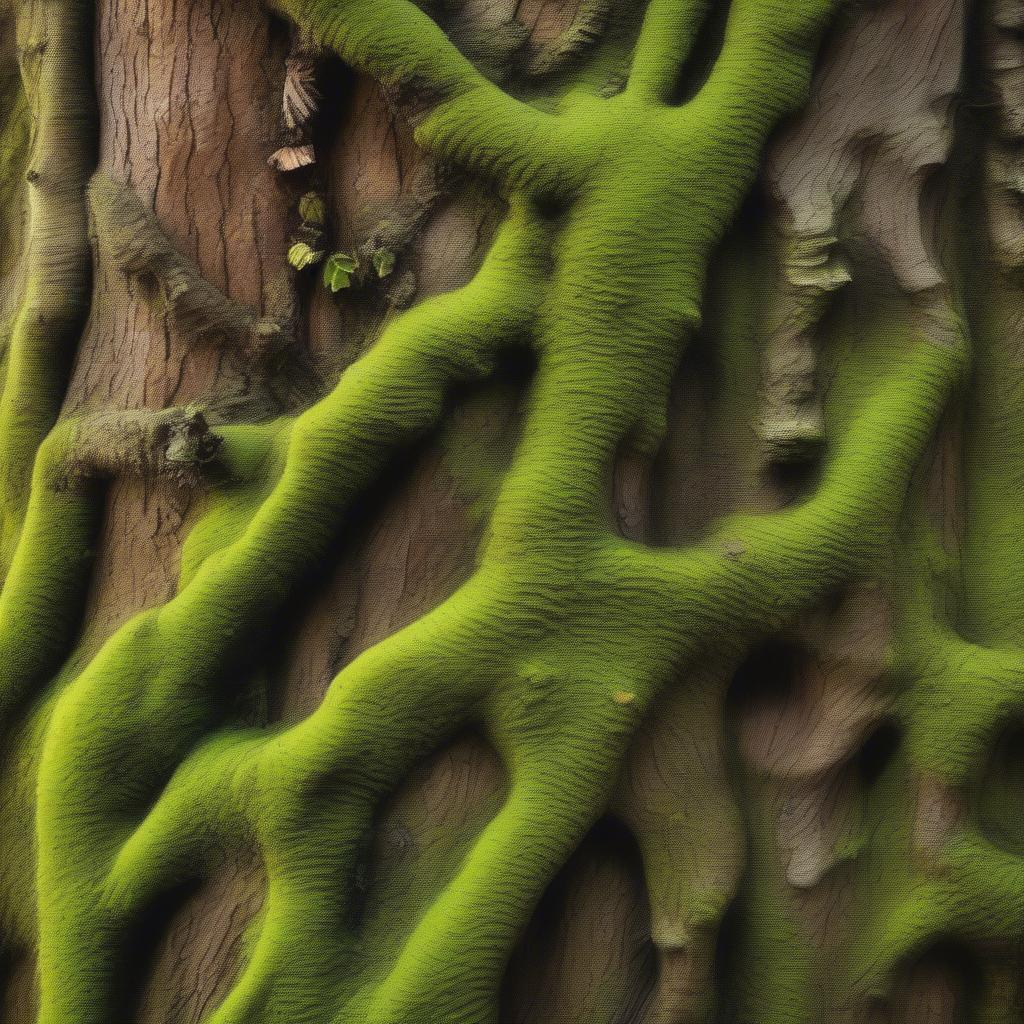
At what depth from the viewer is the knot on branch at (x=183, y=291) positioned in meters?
1.91

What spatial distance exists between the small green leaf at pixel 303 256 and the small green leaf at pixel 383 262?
12 cm

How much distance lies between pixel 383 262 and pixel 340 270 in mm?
77

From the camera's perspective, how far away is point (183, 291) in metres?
1.91

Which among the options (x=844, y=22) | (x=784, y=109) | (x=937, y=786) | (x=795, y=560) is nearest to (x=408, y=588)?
(x=795, y=560)

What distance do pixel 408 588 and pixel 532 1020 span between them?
683 mm

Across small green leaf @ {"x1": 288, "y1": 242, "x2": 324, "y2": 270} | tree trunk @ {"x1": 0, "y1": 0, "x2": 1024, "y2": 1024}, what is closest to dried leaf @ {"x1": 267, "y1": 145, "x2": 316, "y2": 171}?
tree trunk @ {"x1": 0, "y1": 0, "x2": 1024, "y2": 1024}

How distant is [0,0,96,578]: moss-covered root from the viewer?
6.63 feet

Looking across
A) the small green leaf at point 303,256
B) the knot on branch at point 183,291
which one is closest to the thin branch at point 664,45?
the small green leaf at point 303,256

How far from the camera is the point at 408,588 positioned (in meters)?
1.79

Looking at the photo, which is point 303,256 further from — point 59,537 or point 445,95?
point 59,537

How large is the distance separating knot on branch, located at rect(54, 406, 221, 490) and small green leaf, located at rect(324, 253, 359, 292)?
326 millimetres

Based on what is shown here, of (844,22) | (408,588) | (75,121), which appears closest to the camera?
(408,588)

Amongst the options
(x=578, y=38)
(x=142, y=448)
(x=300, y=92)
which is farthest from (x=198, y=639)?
(x=578, y=38)

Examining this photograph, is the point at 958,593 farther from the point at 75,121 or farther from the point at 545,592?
the point at 75,121
